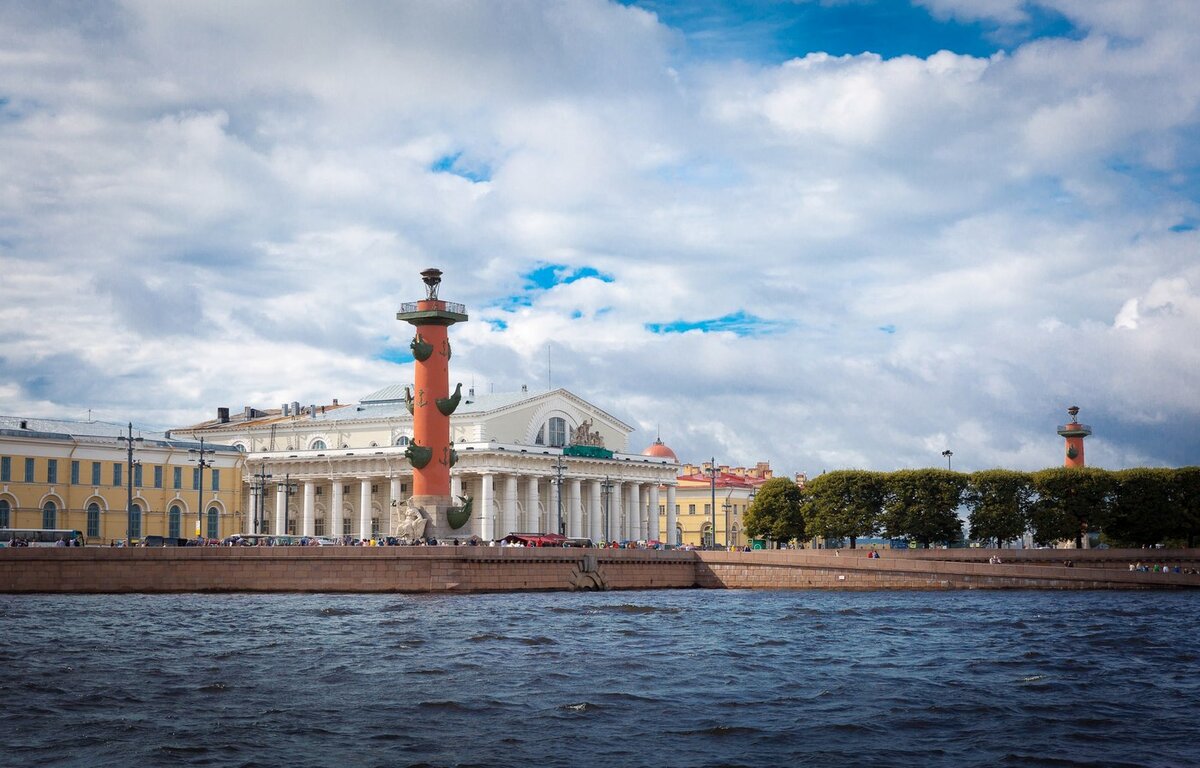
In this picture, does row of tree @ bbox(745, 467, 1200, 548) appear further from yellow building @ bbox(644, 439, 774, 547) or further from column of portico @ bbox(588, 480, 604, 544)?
yellow building @ bbox(644, 439, 774, 547)

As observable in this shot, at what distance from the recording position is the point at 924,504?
6938 cm

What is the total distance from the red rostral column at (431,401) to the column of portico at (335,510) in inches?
1103

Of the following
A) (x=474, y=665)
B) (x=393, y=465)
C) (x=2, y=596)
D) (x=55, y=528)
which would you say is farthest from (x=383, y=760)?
(x=393, y=465)

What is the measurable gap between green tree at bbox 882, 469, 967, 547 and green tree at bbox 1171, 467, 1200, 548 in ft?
34.5

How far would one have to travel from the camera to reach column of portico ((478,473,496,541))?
3012 inches

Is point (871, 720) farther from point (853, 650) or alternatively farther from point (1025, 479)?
point (1025, 479)


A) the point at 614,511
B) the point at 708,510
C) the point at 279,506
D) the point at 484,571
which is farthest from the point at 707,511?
the point at 484,571

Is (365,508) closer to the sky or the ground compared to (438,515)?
closer to the sky

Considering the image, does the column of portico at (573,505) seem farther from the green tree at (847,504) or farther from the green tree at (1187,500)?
the green tree at (1187,500)

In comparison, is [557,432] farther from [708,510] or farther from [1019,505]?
[1019,505]

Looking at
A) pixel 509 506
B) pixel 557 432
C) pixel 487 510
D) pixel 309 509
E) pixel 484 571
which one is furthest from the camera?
pixel 557 432

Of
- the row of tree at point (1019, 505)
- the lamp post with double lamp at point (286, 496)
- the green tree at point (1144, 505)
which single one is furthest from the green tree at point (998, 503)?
the lamp post with double lamp at point (286, 496)

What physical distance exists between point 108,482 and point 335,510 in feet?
50.2

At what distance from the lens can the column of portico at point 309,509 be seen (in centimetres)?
8131
